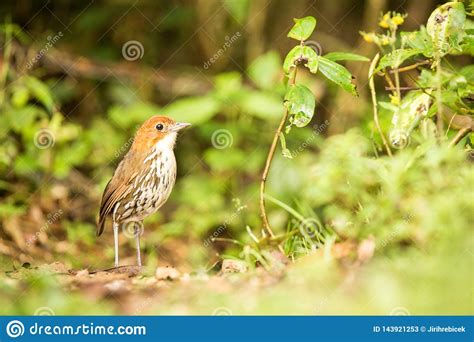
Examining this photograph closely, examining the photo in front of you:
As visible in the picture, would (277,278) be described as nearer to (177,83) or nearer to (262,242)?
(262,242)

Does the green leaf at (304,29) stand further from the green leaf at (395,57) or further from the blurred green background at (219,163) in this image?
the blurred green background at (219,163)

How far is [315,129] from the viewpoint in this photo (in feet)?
30.6

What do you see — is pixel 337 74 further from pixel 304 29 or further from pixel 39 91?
pixel 39 91

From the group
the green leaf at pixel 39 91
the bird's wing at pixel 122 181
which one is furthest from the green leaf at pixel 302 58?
the green leaf at pixel 39 91

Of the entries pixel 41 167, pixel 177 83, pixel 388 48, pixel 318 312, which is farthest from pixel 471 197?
pixel 177 83
